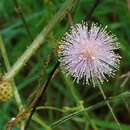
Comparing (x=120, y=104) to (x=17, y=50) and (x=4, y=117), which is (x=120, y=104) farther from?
(x=4, y=117)

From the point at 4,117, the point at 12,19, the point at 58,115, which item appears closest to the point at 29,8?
the point at 12,19

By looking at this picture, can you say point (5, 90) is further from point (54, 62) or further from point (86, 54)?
point (54, 62)

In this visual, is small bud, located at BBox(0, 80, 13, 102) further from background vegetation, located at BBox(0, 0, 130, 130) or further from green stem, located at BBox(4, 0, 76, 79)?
background vegetation, located at BBox(0, 0, 130, 130)

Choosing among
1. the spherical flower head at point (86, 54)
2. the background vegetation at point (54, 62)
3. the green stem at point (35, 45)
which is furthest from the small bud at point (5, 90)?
the background vegetation at point (54, 62)

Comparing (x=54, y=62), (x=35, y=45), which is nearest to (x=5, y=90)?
(x=35, y=45)

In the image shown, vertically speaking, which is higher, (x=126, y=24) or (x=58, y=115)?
(x=126, y=24)

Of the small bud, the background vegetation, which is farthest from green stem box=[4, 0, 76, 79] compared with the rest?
the background vegetation

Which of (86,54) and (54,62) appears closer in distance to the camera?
(86,54)
